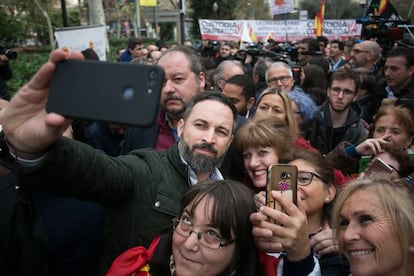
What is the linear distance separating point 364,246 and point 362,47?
5.14 metres

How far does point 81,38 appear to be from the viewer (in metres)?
6.31

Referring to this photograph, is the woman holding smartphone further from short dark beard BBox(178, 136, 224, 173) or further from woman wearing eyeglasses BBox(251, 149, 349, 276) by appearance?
short dark beard BBox(178, 136, 224, 173)

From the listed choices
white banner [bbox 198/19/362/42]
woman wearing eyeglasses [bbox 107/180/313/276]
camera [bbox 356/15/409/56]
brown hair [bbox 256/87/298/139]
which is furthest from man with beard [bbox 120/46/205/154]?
white banner [bbox 198/19/362/42]

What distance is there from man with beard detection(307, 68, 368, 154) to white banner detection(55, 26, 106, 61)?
3.79 m

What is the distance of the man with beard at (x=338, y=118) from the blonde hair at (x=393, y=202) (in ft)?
6.12

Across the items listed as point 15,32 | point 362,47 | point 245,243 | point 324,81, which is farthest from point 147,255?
point 15,32

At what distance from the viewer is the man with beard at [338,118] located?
145 inches

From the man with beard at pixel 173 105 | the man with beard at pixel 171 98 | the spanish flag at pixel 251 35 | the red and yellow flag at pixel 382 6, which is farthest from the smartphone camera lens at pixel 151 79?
the spanish flag at pixel 251 35

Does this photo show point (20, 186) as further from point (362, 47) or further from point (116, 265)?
point (362, 47)

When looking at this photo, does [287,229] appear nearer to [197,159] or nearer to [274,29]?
[197,159]

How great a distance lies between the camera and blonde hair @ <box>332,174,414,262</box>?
5.17 feet

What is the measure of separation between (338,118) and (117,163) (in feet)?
8.44

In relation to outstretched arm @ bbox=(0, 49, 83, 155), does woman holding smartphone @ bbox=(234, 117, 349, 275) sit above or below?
below

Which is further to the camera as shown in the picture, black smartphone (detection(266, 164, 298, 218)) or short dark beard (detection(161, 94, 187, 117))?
short dark beard (detection(161, 94, 187, 117))
